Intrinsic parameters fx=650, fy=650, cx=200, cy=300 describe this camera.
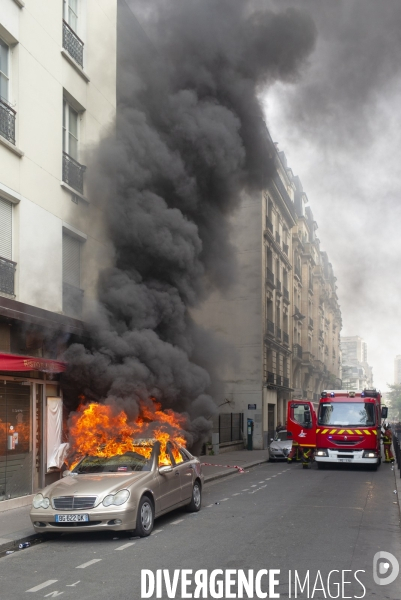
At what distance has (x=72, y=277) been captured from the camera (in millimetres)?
16422

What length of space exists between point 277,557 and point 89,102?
1335 centimetres

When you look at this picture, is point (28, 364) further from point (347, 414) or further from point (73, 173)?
point (347, 414)

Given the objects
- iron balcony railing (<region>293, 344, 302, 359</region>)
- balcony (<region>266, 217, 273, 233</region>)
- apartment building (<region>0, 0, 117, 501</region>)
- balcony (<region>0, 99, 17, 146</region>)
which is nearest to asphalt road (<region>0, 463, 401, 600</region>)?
apartment building (<region>0, 0, 117, 501</region>)

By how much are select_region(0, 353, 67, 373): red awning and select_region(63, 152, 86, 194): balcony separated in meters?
4.83

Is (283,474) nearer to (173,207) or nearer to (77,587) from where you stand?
(173,207)

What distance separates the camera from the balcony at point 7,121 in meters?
13.3

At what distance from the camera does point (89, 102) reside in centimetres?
1742

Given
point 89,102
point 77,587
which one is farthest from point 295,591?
point 89,102

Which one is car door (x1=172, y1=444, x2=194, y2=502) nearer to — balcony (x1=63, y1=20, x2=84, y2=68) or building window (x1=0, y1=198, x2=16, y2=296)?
building window (x1=0, y1=198, x2=16, y2=296)

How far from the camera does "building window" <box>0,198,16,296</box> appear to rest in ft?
43.0

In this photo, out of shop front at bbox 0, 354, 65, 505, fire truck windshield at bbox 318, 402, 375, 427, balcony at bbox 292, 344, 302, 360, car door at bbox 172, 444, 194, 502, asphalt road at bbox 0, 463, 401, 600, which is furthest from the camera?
balcony at bbox 292, 344, 302, 360

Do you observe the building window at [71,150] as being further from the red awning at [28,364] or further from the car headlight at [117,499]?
the car headlight at [117,499]

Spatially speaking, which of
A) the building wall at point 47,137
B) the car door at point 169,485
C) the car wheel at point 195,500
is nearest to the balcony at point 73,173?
the building wall at point 47,137

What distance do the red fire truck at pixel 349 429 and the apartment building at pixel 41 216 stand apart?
9560mm
